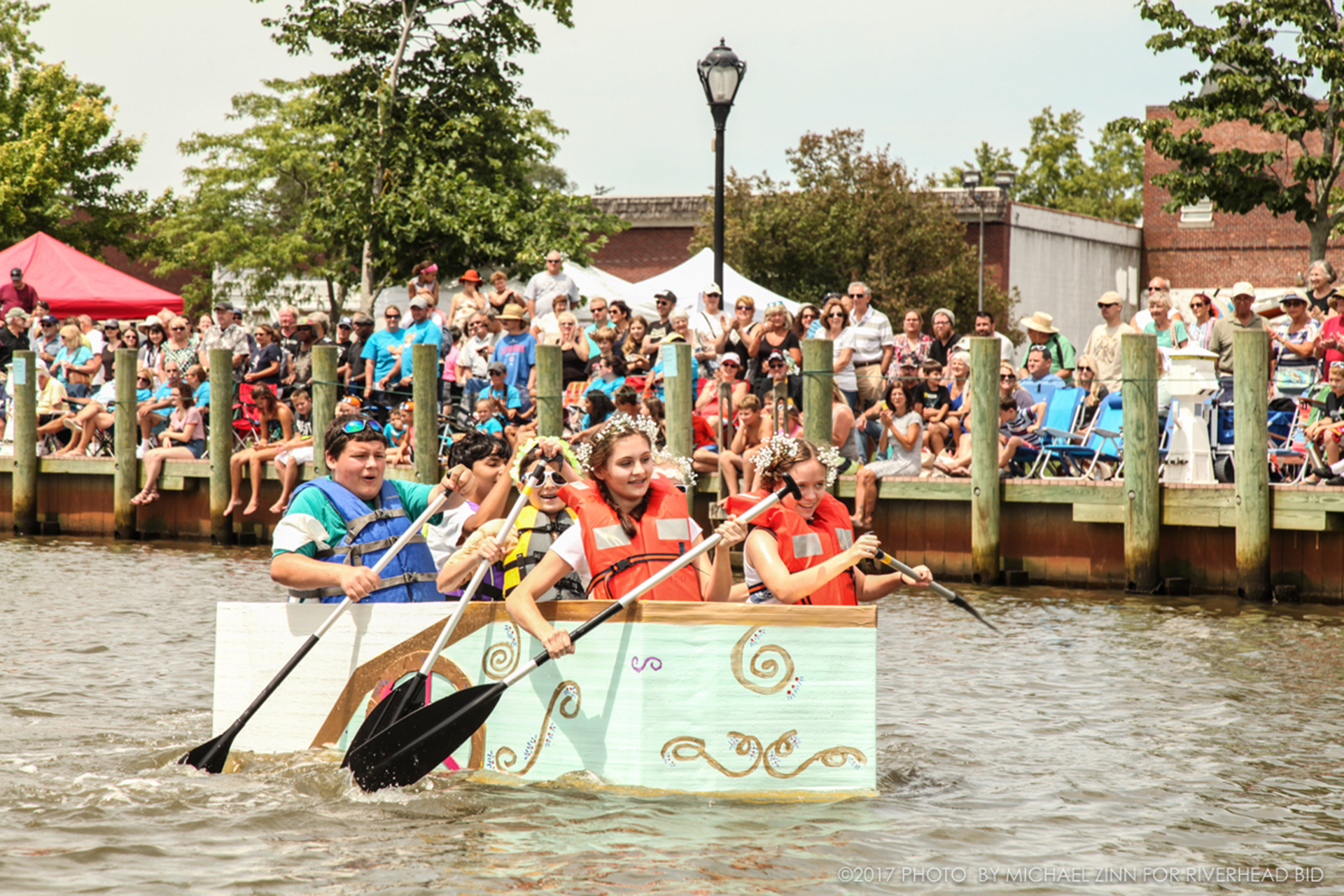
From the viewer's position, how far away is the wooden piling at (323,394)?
50.8ft

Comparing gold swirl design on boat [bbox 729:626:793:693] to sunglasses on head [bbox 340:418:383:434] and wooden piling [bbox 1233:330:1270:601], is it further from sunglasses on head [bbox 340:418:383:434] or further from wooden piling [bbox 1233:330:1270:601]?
wooden piling [bbox 1233:330:1270:601]

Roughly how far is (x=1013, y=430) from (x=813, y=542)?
7.38 meters

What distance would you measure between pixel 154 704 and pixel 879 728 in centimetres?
410

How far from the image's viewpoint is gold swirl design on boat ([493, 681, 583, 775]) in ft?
20.9

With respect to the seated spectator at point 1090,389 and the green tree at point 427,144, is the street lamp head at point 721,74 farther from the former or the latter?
the green tree at point 427,144

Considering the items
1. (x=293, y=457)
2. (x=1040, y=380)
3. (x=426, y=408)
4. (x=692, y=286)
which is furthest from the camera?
(x=692, y=286)

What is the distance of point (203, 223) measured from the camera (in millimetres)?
38656

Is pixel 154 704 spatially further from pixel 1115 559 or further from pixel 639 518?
pixel 1115 559

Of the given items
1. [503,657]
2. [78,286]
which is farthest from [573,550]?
[78,286]

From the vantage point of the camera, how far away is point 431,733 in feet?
21.2

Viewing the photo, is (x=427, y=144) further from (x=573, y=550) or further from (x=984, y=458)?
(x=573, y=550)

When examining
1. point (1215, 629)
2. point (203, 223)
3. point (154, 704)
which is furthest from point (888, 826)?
point (203, 223)

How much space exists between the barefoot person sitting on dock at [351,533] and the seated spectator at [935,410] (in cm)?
785

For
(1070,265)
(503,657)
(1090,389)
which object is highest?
(1070,265)
